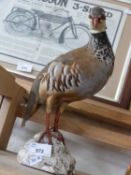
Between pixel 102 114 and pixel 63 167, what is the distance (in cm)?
17

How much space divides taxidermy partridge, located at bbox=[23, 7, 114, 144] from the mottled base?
0.03 meters

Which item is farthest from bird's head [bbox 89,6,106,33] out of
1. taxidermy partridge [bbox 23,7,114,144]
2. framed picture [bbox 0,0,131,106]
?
framed picture [bbox 0,0,131,106]

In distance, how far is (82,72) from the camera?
699 millimetres

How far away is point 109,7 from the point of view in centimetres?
93

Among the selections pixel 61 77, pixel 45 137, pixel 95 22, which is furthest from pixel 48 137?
pixel 95 22

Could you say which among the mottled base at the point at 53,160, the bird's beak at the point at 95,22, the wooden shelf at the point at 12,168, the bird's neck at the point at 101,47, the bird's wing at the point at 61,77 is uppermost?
the bird's beak at the point at 95,22

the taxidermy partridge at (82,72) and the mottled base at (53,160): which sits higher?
the taxidermy partridge at (82,72)

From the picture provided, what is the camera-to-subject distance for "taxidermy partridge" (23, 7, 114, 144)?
0.69 meters

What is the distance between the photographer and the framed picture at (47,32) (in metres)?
0.89

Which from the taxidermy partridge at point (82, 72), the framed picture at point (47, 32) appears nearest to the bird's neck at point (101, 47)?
the taxidermy partridge at point (82, 72)

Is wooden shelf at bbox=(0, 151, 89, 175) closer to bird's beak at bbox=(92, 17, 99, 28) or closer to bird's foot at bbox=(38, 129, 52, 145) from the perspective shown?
bird's foot at bbox=(38, 129, 52, 145)

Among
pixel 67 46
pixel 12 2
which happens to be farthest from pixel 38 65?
pixel 12 2

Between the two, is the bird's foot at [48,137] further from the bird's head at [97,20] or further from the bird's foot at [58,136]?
the bird's head at [97,20]

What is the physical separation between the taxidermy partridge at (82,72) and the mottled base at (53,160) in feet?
0.09
